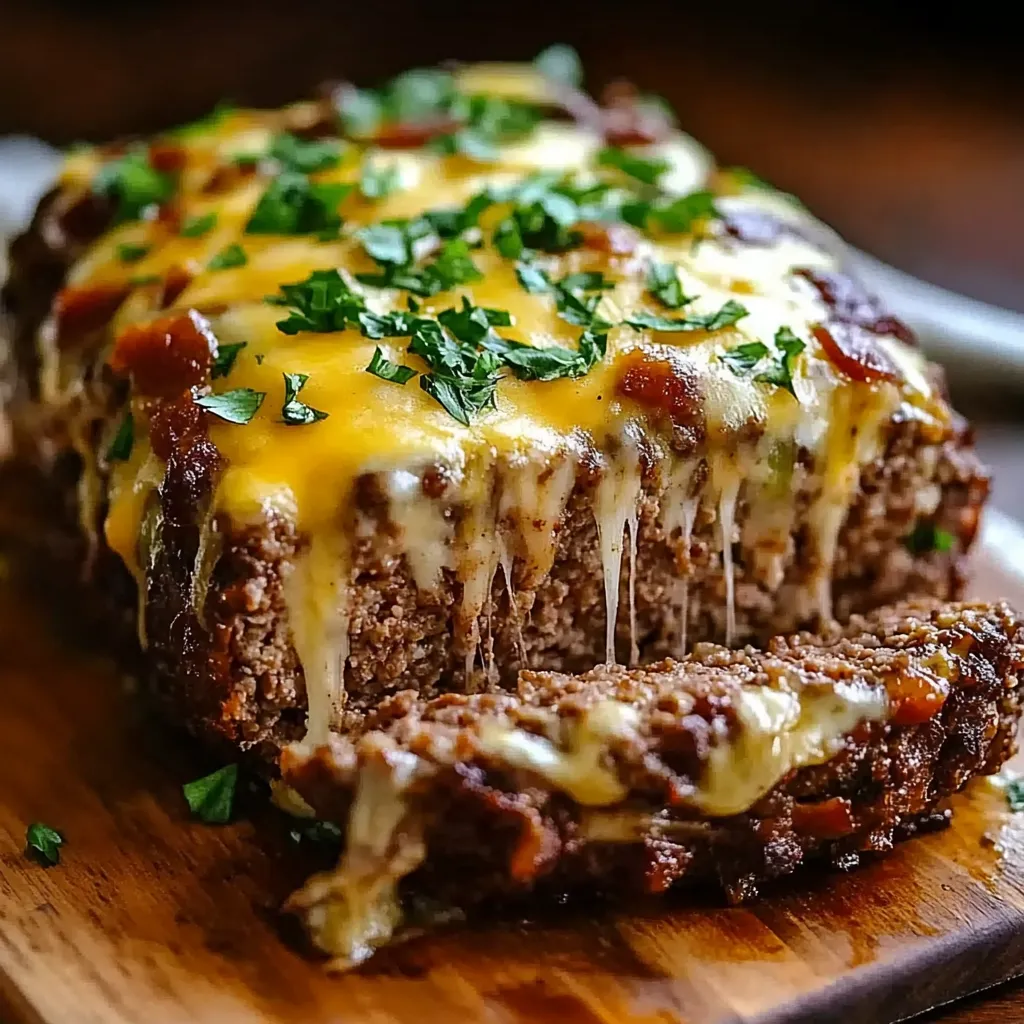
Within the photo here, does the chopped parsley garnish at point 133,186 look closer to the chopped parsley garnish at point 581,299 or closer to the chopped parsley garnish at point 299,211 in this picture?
the chopped parsley garnish at point 299,211

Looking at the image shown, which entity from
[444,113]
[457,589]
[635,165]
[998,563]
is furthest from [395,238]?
[998,563]

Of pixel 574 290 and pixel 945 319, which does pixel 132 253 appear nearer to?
pixel 574 290

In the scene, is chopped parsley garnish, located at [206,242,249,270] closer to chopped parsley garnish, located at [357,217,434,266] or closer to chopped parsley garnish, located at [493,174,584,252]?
chopped parsley garnish, located at [357,217,434,266]

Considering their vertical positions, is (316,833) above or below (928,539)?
below

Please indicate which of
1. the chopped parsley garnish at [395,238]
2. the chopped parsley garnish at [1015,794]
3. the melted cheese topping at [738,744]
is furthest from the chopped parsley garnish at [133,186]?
the chopped parsley garnish at [1015,794]

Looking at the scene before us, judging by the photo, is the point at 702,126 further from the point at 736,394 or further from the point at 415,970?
the point at 415,970

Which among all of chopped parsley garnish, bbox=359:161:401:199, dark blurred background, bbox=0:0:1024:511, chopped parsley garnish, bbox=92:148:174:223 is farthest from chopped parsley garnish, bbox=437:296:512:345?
dark blurred background, bbox=0:0:1024:511

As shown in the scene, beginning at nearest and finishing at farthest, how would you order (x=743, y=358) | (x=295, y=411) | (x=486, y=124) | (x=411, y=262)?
(x=295, y=411)
(x=743, y=358)
(x=411, y=262)
(x=486, y=124)
